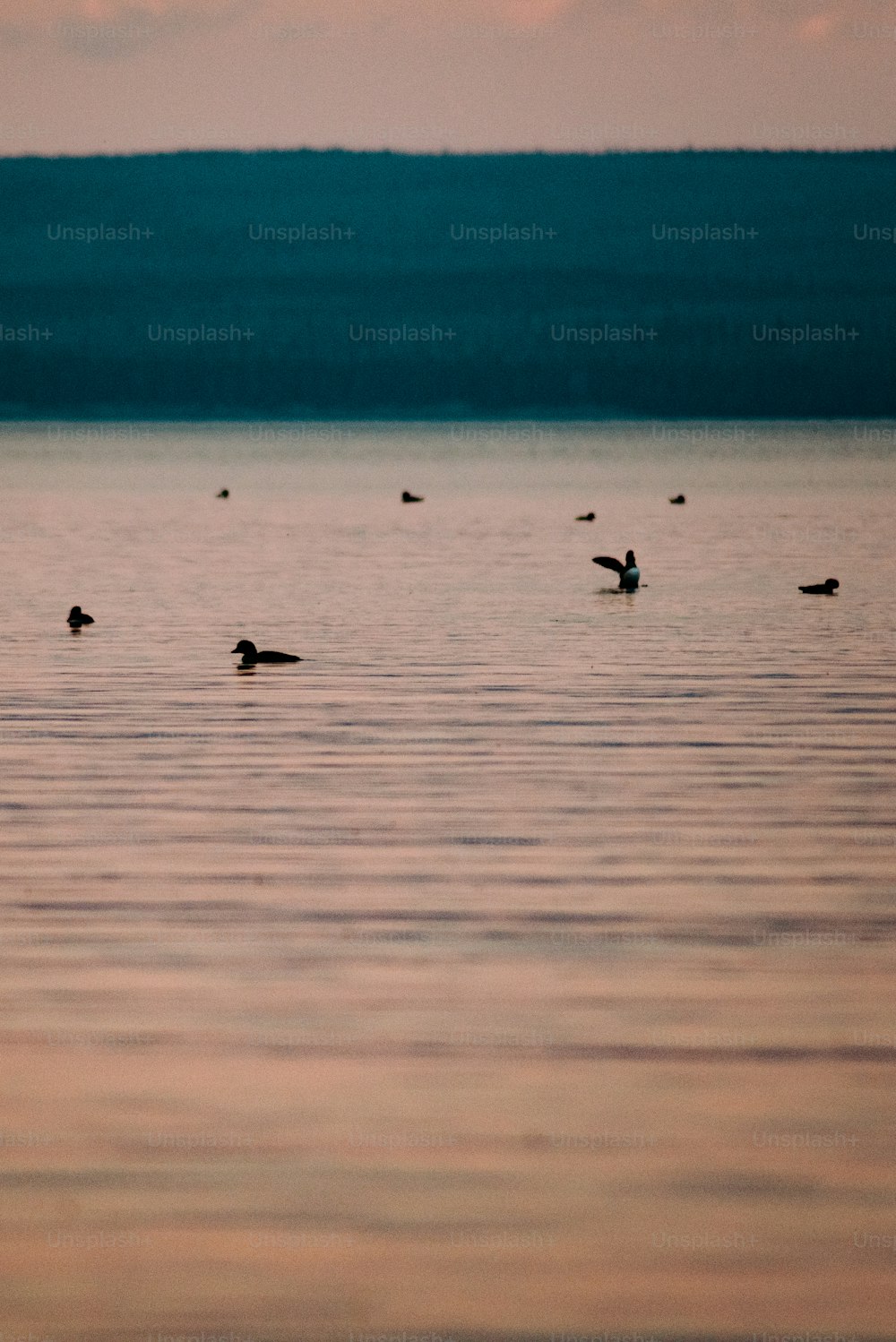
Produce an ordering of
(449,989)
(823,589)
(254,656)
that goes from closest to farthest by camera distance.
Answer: (449,989) → (254,656) → (823,589)

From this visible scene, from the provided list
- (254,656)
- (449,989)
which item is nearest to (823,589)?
(254,656)

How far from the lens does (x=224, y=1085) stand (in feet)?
28.0

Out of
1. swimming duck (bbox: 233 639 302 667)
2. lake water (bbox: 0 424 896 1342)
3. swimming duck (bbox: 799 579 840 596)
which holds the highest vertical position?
swimming duck (bbox: 799 579 840 596)

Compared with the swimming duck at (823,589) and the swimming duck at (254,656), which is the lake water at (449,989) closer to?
the swimming duck at (254,656)

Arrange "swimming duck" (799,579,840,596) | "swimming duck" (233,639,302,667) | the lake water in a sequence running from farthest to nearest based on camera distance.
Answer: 1. "swimming duck" (799,579,840,596)
2. "swimming duck" (233,639,302,667)
3. the lake water

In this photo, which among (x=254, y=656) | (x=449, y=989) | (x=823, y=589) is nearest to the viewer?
(x=449, y=989)

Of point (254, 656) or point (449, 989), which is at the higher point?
point (254, 656)

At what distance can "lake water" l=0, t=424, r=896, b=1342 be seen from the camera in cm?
691

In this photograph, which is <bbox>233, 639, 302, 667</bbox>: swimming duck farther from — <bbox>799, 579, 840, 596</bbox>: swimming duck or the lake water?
<bbox>799, 579, 840, 596</bbox>: swimming duck

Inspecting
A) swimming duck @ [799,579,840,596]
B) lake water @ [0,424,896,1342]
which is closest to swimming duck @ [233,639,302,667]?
lake water @ [0,424,896,1342]

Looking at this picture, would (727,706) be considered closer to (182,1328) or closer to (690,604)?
(690,604)

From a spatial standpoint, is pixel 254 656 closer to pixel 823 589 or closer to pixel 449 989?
pixel 823 589

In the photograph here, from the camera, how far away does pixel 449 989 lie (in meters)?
9.84

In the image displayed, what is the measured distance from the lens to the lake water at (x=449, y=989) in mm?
6910
